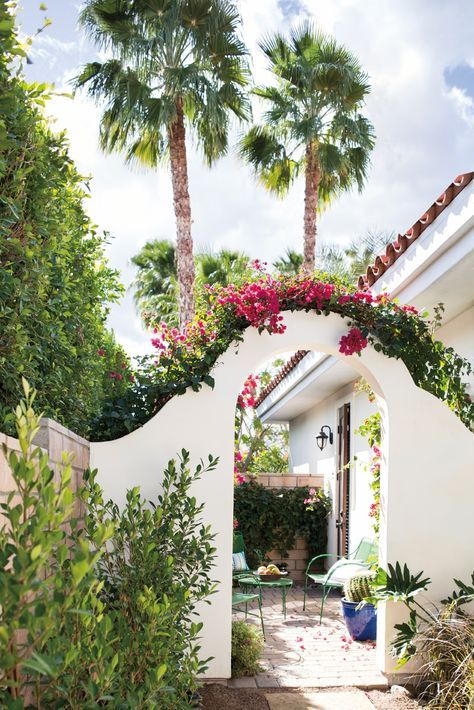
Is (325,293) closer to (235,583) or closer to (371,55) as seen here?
(235,583)

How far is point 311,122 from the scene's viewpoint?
12312 mm

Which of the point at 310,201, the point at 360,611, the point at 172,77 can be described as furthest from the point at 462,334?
the point at 310,201

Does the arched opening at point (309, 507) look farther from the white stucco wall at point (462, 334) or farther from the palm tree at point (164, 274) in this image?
the palm tree at point (164, 274)

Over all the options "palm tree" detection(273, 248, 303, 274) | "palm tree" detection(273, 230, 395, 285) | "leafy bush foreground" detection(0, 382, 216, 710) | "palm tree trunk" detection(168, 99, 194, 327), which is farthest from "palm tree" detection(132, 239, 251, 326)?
"leafy bush foreground" detection(0, 382, 216, 710)

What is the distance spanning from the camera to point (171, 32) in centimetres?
1037

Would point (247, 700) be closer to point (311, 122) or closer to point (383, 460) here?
point (383, 460)

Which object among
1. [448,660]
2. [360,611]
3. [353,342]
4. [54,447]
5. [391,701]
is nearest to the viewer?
[54,447]

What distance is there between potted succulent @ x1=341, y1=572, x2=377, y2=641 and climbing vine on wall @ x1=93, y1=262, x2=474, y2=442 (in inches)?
75.2

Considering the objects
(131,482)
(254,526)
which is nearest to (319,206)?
(254,526)

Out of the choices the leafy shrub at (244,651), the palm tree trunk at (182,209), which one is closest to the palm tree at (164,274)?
the palm tree trunk at (182,209)

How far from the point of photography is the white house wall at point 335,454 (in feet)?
28.4

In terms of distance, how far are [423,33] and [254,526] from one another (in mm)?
7434

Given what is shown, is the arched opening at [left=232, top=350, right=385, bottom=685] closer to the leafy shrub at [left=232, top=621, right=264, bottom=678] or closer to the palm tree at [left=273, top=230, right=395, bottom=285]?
the leafy shrub at [left=232, top=621, right=264, bottom=678]

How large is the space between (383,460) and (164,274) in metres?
13.2
